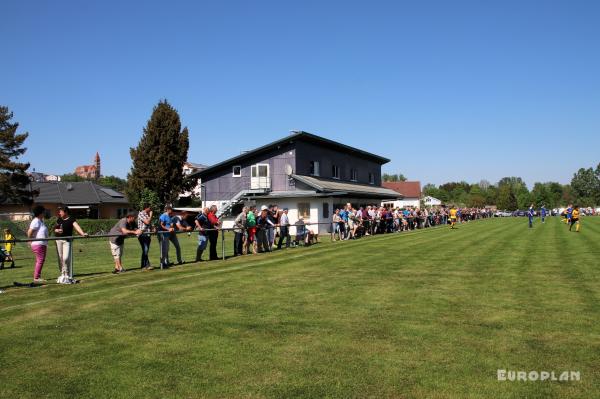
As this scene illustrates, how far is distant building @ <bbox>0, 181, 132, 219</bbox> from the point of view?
61906mm

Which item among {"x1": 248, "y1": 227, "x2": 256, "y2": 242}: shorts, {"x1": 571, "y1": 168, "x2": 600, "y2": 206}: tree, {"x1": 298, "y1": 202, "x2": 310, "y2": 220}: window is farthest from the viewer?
{"x1": 571, "y1": 168, "x2": 600, "y2": 206}: tree

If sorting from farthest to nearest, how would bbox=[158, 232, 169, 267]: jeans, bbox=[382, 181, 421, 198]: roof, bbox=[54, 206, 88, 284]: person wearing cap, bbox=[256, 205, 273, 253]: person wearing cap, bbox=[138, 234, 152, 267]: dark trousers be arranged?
bbox=[382, 181, 421, 198]: roof
bbox=[256, 205, 273, 253]: person wearing cap
bbox=[158, 232, 169, 267]: jeans
bbox=[138, 234, 152, 267]: dark trousers
bbox=[54, 206, 88, 284]: person wearing cap

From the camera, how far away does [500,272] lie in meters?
12.4

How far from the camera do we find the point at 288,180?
Result: 41.7m

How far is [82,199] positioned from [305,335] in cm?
6244

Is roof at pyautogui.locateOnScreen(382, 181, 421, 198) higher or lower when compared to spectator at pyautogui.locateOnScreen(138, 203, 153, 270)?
higher

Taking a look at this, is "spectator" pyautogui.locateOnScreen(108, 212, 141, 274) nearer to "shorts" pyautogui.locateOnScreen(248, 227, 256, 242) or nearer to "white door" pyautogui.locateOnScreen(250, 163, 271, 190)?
"shorts" pyautogui.locateOnScreen(248, 227, 256, 242)

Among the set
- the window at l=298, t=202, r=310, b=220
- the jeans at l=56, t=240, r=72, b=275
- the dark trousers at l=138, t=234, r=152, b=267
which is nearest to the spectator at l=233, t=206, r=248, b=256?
the dark trousers at l=138, t=234, r=152, b=267

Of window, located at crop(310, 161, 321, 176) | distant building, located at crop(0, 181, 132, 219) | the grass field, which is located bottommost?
the grass field

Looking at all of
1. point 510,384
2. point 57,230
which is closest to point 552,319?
point 510,384

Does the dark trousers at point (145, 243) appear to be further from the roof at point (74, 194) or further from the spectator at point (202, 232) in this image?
the roof at point (74, 194)

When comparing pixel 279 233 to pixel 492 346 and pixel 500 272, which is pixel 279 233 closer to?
pixel 500 272

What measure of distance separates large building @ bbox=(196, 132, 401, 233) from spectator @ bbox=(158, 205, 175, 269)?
2300 cm

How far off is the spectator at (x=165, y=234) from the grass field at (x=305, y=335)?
2.38 m
